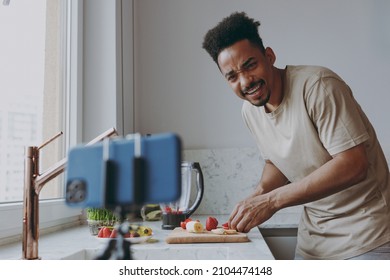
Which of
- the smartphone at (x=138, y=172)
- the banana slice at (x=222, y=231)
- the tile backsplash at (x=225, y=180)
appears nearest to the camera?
the smartphone at (x=138, y=172)

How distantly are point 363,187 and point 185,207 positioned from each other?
0.30m

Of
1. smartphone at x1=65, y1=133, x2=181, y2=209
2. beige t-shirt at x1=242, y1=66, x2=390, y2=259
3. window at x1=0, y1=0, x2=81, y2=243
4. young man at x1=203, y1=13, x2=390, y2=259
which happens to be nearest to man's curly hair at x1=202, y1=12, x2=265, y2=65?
young man at x1=203, y1=13, x2=390, y2=259

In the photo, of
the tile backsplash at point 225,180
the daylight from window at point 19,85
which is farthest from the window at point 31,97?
the tile backsplash at point 225,180

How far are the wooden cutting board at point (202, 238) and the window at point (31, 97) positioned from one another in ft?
0.54

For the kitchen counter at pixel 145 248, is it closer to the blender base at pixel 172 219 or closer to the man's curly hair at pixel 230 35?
the blender base at pixel 172 219

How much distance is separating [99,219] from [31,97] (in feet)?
0.63

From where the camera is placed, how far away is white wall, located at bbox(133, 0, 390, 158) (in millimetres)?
688

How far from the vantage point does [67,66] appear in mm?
572

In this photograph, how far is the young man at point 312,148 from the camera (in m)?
0.57

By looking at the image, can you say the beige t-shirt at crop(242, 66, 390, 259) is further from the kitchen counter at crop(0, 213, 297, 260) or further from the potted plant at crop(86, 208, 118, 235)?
the potted plant at crop(86, 208, 118, 235)

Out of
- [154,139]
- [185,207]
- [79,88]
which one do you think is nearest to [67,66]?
[79,88]

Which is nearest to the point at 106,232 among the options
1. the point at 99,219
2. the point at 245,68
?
the point at 99,219

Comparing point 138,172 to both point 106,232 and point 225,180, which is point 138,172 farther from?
point 225,180

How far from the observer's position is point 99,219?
55 centimetres
